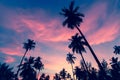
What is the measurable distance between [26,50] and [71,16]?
32.5m

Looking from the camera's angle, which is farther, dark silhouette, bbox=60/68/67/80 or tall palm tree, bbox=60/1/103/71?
dark silhouette, bbox=60/68/67/80

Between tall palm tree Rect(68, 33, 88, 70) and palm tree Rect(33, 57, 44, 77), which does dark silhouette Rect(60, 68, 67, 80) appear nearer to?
palm tree Rect(33, 57, 44, 77)

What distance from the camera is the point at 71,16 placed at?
37125 mm

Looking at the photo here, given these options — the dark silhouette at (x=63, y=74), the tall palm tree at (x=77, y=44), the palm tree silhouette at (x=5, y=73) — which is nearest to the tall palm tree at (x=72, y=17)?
the tall palm tree at (x=77, y=44)

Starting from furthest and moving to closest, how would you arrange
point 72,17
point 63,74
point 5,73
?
point 63,74
point 5,73
point 72,17

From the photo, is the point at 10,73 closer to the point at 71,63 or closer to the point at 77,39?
the point at 71,63

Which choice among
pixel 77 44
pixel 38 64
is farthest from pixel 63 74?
pixel 77 44

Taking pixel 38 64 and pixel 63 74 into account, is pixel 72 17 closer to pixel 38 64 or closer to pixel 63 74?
pixel 38 64

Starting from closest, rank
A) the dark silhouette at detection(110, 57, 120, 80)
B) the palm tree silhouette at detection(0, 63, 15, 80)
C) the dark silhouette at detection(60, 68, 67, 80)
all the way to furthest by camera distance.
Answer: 1. the dark silhouette at detection(110, 57, 120, 80)
2. the palm tree silhouette at detection(0, 63, 15, 80)
3. the dark silhouette at detection(60, 68, 67, 80)

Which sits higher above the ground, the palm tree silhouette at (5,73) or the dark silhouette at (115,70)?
the palm tree silhouette at (5,73)

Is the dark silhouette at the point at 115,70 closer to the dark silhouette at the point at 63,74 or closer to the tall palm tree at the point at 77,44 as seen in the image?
the tall palm tree at the point at 77,44

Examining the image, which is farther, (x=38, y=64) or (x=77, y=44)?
(x=38, y=64)

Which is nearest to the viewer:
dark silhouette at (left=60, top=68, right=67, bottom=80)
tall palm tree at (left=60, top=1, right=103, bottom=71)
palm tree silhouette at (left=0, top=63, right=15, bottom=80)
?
tall palm tree at (left=60, top=1, right=103, bottom=71)

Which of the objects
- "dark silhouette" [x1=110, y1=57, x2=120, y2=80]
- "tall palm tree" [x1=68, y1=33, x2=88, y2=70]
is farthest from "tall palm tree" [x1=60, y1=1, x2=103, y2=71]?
Answer: "dark silhouette" [x1=110, y1=57, x2=120, y2=80]
